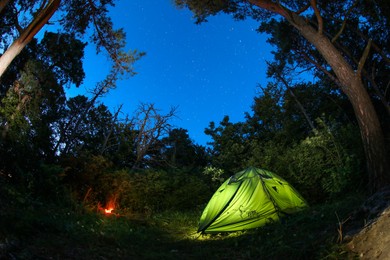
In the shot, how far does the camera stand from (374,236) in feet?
10.5

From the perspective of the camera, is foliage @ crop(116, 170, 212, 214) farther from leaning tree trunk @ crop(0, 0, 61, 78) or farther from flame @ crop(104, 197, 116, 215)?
leaning tree trunk @ crop(0, 0, 61, 78)

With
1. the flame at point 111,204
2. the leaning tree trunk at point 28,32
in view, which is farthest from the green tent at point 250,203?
the leaning tree trunk at point 28,32

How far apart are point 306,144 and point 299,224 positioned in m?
5.05

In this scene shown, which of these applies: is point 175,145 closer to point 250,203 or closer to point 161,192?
point 161,192

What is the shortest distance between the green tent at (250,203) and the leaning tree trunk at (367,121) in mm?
1903

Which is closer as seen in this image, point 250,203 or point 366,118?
point 366,118

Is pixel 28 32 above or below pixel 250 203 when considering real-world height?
above

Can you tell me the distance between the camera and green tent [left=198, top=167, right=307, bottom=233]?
295 inches

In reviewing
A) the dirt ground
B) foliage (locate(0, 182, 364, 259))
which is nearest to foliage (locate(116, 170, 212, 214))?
foliage (locate(0, 182, 364, 259))

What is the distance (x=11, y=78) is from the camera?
1440 cm

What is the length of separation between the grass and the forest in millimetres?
29

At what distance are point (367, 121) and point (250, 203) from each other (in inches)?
118

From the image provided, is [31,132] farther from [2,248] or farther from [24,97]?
[2,248]

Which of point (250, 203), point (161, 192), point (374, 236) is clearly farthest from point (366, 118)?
point (161, 192)
